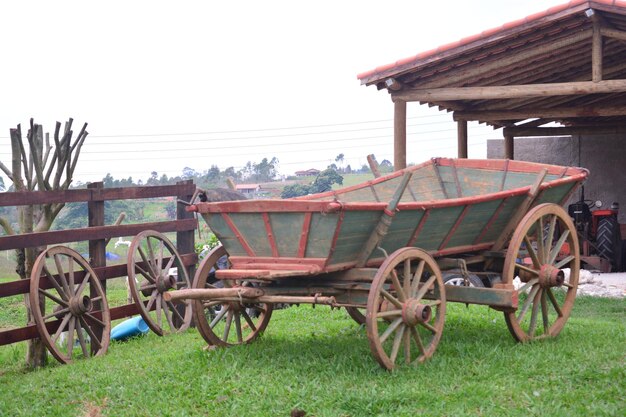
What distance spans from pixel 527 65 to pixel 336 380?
30.1 feet

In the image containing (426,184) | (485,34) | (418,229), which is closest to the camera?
(418,229)

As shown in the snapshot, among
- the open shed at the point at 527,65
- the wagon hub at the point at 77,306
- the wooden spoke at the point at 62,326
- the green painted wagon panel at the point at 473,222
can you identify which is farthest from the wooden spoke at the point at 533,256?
the open shed at the point at 527,65

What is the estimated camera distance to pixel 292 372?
20.7 ft

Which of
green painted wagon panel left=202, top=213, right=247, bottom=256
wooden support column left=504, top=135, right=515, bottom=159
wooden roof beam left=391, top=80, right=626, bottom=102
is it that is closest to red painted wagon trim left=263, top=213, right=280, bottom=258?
green painted wagon panel left=202, top=213, right=247, bottom=256

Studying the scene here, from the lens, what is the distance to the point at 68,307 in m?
8.22

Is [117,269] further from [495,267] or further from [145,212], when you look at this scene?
[145,212]

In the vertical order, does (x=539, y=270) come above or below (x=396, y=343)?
above

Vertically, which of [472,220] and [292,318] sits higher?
[472,220]

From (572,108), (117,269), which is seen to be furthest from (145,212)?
(117,269)

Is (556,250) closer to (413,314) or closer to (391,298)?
(413,314)

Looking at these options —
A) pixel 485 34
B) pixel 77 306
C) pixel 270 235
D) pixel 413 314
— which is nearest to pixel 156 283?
pixel 77 306

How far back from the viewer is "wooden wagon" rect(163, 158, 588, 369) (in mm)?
6156

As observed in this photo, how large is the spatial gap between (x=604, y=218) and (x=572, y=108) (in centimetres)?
201

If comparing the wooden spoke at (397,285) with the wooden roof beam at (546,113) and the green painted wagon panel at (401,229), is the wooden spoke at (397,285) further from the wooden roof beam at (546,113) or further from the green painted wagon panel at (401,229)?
the wooden roof beam at (546,113)
